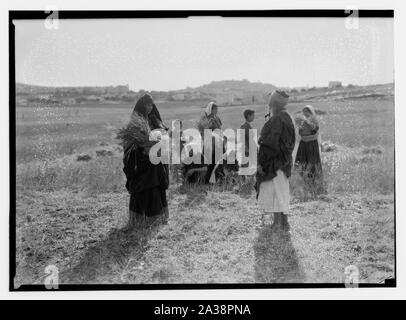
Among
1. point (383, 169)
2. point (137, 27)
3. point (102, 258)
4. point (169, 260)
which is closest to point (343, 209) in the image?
point (383, 169)

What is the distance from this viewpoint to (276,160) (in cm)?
605

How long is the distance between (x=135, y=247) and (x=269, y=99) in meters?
2.32

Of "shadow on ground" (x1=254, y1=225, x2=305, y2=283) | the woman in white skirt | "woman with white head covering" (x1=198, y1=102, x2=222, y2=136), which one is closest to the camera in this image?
"shadow on ground" (x1=254, y1=225, x2=305, y2=283)

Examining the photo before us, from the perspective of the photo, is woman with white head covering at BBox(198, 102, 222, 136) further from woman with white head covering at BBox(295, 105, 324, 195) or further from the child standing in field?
woman with white head covering at BBox(295, 105, 324, 195)

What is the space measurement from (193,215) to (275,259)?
42.1 inches

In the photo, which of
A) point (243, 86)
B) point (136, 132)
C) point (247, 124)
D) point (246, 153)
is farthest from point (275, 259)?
point (136, 132)

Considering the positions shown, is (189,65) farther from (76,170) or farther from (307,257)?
(307,257)

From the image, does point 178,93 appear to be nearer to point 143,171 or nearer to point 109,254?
point 143,171

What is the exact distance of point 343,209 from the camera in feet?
20.3

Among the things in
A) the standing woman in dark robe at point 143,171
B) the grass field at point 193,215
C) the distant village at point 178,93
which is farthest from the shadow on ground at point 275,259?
the distant village at point 178,93

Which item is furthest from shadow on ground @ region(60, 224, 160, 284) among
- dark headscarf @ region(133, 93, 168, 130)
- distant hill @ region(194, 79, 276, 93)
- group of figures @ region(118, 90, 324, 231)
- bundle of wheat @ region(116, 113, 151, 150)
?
distant hill @ region(194, 79, 276, 93)

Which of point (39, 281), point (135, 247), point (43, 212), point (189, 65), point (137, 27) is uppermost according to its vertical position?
point (137, 27)

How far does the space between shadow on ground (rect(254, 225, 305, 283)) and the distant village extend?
160 centimetres

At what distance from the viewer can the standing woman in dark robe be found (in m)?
6.04
